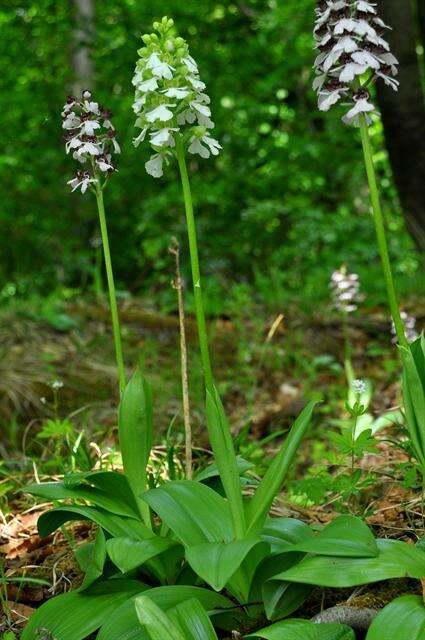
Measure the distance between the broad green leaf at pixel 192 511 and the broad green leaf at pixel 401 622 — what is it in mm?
437

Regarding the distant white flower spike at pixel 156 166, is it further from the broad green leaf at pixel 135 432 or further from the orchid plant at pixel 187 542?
the broad green leaf at pixel 135 432

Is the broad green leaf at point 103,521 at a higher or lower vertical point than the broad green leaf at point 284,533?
higher

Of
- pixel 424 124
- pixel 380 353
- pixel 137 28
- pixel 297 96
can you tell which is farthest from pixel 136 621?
pixel 297 96

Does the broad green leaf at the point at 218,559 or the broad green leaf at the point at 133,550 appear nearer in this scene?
the broad green leaf at the point at 218,559

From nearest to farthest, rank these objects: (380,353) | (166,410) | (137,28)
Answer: (166,410) → (380,353) → (137,28)

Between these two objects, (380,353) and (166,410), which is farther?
(380,353)

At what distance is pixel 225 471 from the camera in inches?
75.0

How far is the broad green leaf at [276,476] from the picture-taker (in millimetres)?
1846

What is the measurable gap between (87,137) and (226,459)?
3.33 ft

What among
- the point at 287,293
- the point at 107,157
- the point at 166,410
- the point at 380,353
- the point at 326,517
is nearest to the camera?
the point at 107,157

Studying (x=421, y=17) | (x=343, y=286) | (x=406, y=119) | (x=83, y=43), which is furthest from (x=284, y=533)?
(x=83, y=43)

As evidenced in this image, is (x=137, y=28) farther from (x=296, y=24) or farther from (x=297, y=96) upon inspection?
(x=297, y=96)

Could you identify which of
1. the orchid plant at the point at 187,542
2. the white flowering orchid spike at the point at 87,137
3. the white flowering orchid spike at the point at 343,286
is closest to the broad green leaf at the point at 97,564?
the orchid plant at the point at 187,542

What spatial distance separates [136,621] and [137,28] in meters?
8.93
